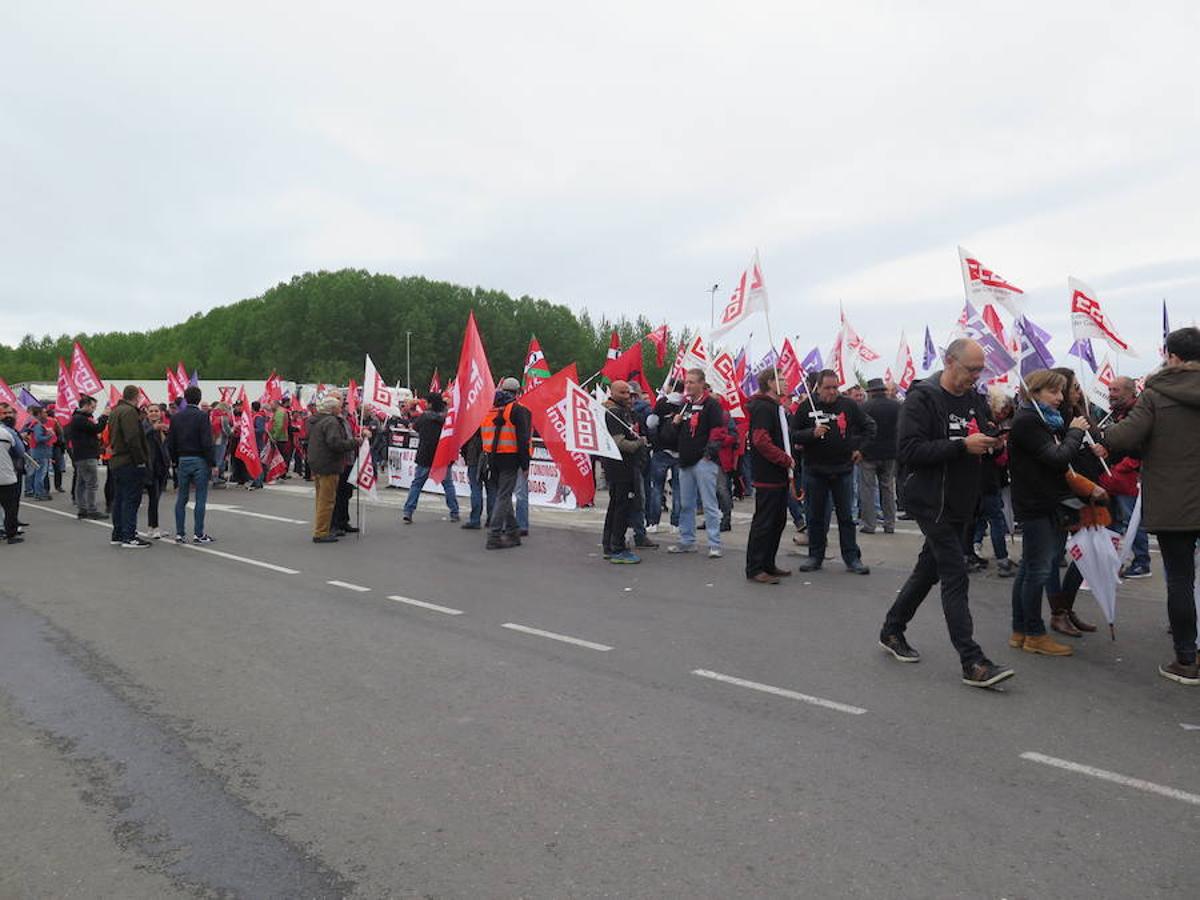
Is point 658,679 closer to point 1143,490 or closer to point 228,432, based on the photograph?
point 1143,490

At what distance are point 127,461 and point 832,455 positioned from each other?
826cm

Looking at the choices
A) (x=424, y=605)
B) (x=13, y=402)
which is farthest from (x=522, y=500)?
(x=13, y=402)

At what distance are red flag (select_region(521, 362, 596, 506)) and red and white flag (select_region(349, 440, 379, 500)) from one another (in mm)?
2793

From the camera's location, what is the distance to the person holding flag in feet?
17.3

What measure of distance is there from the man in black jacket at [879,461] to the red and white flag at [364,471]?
6.54 m

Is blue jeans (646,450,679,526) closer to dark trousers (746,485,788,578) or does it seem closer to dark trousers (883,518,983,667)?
dark trousers (746,485,788,578)

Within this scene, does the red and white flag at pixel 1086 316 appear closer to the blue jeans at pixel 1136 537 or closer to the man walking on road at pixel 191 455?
the blue jeans at pixel 1136 537

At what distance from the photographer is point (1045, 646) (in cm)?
602

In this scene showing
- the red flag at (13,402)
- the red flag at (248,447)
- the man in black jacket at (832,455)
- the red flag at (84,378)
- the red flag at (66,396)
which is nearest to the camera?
the man in black jacket at (832,455)

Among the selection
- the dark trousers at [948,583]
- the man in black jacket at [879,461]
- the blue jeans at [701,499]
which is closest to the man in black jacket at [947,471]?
the dark trousers at [948,583]

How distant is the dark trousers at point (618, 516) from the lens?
10156 millimetres

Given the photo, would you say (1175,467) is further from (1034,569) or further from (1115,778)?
(1115,778)

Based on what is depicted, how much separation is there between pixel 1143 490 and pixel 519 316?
8977 cm

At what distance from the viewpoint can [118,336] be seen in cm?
11850
